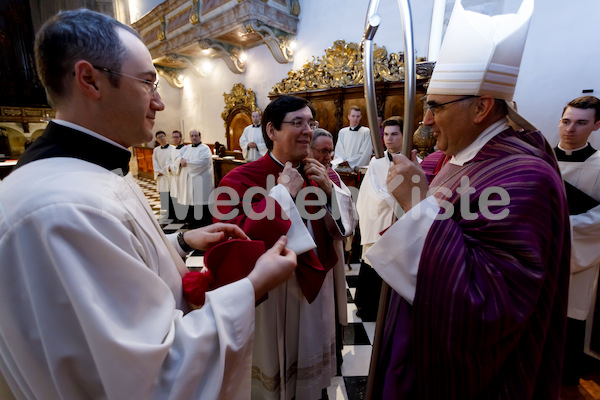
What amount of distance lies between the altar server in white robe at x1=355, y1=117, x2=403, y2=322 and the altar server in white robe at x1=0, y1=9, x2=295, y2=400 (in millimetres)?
2176

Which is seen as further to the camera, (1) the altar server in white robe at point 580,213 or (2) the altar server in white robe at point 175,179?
(2) the altar server in white robe at point 175,179

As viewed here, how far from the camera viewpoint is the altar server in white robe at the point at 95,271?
59 centimetres

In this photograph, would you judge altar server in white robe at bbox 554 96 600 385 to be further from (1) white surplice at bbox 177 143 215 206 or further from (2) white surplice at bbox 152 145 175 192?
(2) white surplice at bbox 152 145 175 192

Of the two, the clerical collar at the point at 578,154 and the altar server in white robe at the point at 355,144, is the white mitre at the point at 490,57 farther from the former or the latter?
the altar server in white robe at the point at 355,144

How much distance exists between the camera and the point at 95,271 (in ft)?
2.03

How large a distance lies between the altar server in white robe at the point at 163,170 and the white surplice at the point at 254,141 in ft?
7.14

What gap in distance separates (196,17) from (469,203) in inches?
424

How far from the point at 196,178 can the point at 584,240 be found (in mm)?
6479

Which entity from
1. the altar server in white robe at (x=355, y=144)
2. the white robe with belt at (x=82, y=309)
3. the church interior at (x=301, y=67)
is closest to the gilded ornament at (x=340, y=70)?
the church interior at (x=301, y=67)

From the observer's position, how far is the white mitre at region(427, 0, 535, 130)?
103cm

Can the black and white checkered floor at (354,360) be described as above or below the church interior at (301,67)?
below

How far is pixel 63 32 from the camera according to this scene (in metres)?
0.77

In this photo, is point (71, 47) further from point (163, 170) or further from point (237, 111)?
point (237, 111)

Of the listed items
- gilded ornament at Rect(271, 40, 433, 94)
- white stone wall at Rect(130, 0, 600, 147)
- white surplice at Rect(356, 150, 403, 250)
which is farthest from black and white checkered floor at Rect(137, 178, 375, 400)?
gilded ornament at Rect(271, 40, 433, 94)
